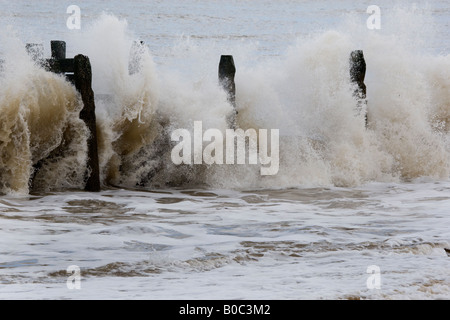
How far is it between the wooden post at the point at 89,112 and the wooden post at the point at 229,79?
2.05 meters

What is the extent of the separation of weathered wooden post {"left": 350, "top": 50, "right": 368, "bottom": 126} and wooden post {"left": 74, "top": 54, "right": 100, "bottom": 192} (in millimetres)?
4268

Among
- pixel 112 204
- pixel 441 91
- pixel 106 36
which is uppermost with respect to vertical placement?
pixel 106 36

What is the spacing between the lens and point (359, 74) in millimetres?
12023

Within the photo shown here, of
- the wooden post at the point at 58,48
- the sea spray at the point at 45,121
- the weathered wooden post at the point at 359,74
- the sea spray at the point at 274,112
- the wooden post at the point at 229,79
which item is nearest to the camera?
the sea spray at the point at 45,121

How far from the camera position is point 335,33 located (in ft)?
43.3

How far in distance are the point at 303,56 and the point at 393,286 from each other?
8054mm

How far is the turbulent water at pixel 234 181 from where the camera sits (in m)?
→ 5.78

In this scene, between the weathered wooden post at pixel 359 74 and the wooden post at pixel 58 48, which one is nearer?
the wooden post at pixel 58 48

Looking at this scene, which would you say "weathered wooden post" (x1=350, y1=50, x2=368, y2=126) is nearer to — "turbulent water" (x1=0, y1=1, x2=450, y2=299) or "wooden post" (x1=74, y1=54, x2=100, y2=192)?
"turbulent water" (x1=0, y1=1, x2=450, y2=299)

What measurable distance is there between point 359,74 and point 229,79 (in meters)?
2.22

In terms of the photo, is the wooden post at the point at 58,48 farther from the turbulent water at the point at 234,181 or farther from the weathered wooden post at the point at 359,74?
the weathered wooden post at the point at 359,74

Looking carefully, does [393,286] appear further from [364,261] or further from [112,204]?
[112,204]

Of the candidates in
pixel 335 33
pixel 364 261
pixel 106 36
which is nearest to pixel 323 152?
pixel 335 33

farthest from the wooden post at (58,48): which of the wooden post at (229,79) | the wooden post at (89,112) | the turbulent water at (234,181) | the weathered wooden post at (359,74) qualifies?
the weathered wooden post at (359,74)
